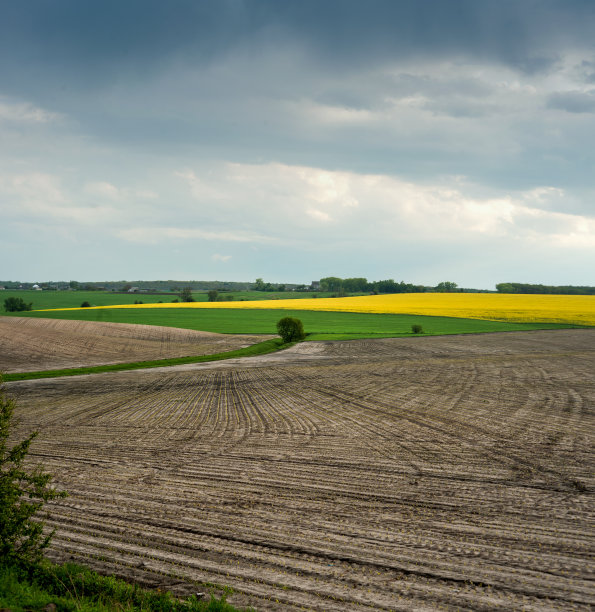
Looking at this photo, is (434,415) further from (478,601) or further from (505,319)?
(505,319)

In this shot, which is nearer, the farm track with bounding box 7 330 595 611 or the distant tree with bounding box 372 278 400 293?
the farm track with bounding box 7 330 595 611

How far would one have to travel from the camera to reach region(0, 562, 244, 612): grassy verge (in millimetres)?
7219

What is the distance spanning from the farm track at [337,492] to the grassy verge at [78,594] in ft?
1.31

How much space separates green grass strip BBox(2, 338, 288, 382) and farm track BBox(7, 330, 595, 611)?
939 cm

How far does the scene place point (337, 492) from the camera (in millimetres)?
11414

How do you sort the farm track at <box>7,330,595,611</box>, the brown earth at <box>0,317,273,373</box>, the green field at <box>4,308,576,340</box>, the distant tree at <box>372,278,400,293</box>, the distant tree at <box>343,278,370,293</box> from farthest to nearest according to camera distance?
the distant tree at <box>343,278,370,293</box> → the distant tree at <box>372,278,400,293</box> → the green field at <box>4,308,576,340</box> → the brown earth at <box>0,317,273,373</box> → the farm track at <box>7,330,595,611</box>

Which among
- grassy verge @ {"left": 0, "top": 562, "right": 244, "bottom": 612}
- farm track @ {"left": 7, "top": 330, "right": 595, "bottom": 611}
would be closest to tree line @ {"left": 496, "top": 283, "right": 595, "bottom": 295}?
farm track @ {"left": 7, "top": 330, "right": 595, "bottom": 611}

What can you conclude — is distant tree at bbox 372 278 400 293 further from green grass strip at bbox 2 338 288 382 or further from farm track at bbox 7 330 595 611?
farm track at bbox 7 330 595 611

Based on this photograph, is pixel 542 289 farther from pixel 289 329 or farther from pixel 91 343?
pixel 91 343

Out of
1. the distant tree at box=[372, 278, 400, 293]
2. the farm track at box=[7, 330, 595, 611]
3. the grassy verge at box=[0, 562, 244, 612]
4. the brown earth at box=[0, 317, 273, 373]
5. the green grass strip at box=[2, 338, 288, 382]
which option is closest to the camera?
the grassy verge at box=[0, 562, 244, 612]

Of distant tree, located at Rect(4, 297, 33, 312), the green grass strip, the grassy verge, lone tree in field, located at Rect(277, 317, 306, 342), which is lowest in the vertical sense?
the green grass strip

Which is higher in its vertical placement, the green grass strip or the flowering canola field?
the flowering canola field

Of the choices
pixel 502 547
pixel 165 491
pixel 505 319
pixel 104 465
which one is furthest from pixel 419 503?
pixel 505 319

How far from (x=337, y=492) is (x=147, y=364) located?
30.6 metres
